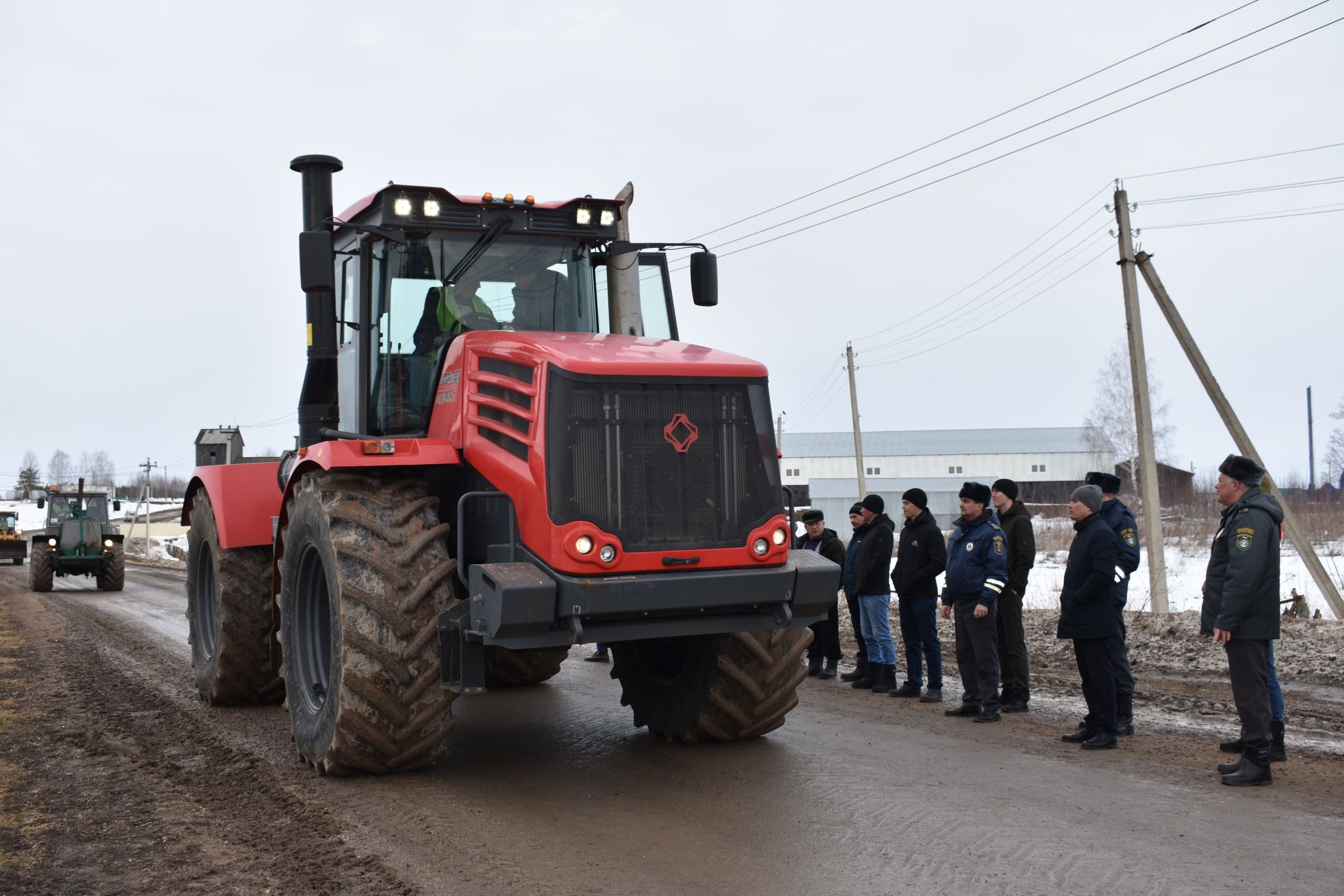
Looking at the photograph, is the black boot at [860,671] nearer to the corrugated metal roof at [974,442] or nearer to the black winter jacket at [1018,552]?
the black winter jacket at [1018,552]

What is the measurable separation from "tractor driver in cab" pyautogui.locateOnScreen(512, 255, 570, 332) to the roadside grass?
12.2 feet

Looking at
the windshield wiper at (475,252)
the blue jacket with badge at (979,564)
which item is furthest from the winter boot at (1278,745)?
the windshield wiper at (475,252)

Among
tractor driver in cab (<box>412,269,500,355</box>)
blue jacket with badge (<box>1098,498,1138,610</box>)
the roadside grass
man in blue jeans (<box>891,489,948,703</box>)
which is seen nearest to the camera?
the roadside grass

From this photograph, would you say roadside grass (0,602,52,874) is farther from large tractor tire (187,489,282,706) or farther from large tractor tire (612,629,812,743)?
large tractor tire (612,629,812,743)

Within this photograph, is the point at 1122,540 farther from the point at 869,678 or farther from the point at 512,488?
the point at 512,488

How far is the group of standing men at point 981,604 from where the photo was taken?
7547mm

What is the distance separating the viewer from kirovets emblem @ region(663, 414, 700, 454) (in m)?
6.18

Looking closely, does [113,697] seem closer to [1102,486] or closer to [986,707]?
[986,707]

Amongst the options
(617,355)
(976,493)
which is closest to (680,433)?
(617,355)

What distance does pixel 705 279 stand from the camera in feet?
24.7

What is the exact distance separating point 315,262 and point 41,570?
73.1ft

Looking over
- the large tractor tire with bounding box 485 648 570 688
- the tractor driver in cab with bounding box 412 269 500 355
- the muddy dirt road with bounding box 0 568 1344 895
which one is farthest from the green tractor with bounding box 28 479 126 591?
the tractor driver in cab with bounding box 412 269 500 355

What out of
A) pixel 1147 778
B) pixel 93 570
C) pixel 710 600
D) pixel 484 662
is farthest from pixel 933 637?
pixel 93 570

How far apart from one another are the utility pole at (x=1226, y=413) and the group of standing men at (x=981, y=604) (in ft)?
18.2
